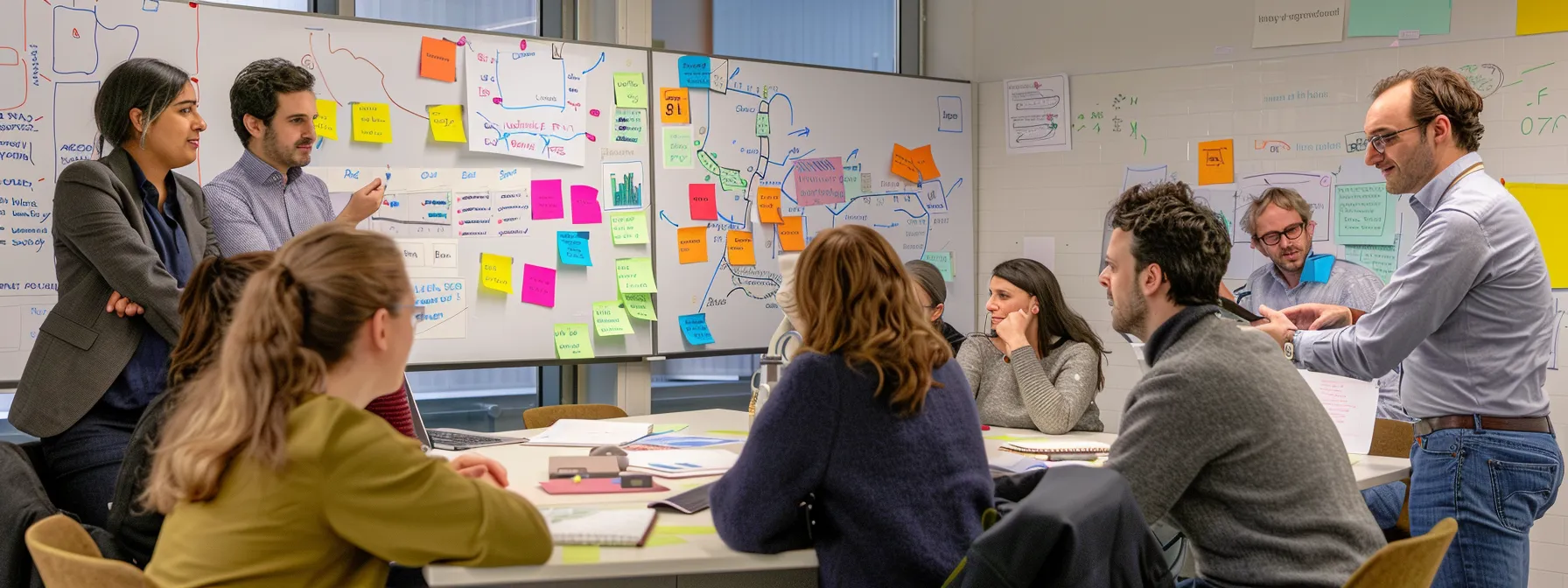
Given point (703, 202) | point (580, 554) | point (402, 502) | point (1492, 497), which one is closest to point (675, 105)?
point (703, 202)

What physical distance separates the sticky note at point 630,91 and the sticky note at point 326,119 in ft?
3.45

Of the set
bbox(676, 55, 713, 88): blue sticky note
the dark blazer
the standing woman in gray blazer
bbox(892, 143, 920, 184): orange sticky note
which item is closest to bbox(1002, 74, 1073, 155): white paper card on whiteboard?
bbox(892, 143, 920, 184): orange sticky note

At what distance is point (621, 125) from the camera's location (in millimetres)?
4512

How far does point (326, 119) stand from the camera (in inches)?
153

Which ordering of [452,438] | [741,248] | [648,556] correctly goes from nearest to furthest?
[648,556]
[452,438]
[741,248]

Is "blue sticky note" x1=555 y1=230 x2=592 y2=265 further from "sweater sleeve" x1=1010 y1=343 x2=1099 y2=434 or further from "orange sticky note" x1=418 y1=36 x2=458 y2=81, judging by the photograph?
"sweater sleeve" x1=1010 y1=343 x2=1099 y2=434

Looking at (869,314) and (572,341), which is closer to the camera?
(869,314)

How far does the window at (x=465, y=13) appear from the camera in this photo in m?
4.27

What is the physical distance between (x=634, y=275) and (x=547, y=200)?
46cm

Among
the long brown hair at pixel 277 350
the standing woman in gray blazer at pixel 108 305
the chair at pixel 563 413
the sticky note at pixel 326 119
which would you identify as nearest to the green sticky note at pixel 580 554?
the long brown hair at pixel 277 350

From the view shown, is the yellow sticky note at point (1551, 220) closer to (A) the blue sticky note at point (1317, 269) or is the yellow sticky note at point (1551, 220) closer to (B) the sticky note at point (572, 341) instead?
(A) the blue sticky note at point (1317, 269)

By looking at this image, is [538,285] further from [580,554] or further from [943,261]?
[580,554]

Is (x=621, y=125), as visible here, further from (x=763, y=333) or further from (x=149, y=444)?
(x=149, y=444)

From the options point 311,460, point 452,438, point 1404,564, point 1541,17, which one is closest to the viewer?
point 311,460
